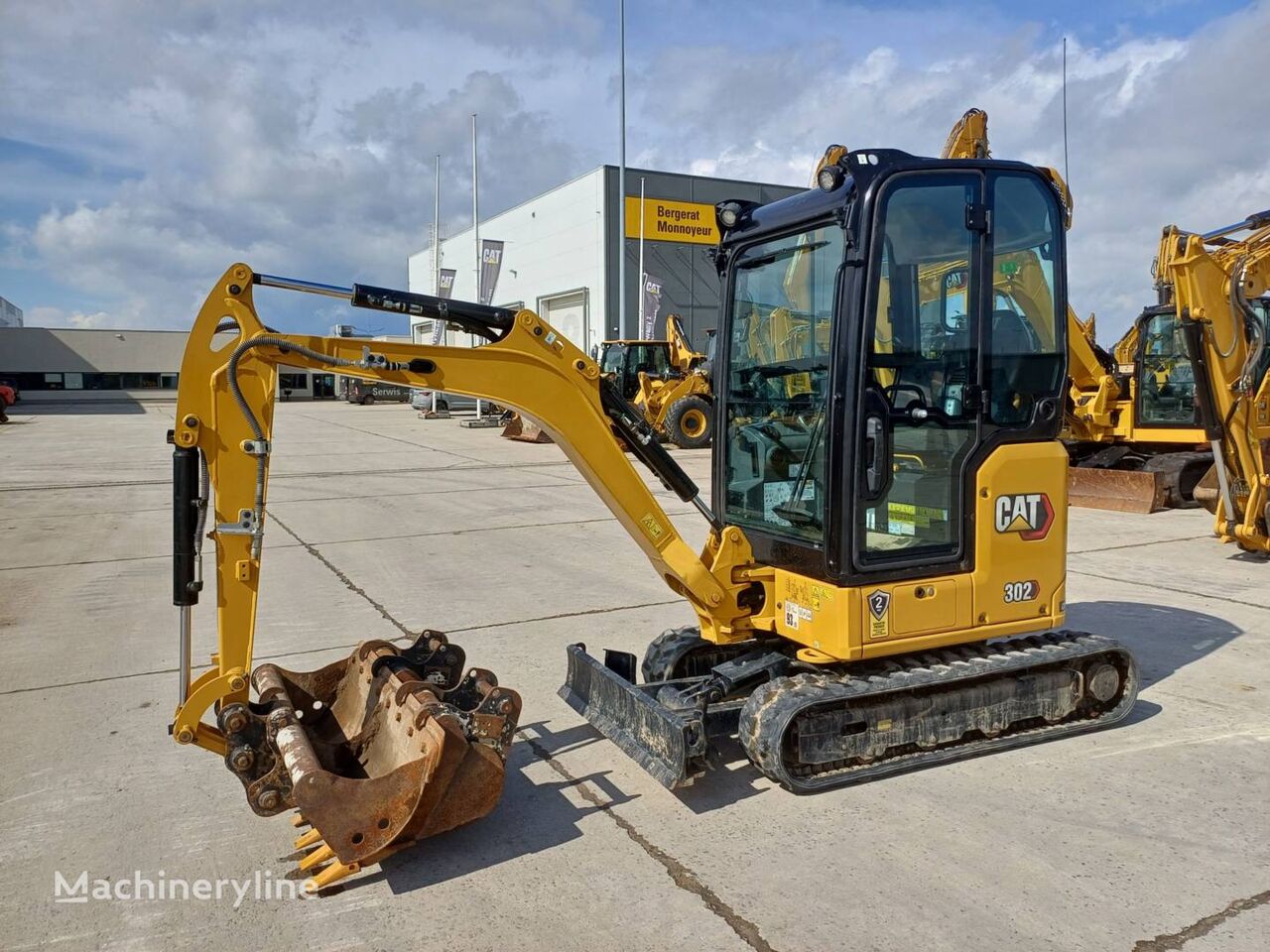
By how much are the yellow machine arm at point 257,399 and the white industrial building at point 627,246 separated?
3149 centimetres

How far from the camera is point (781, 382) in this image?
4820mm

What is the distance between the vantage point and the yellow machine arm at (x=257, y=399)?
3.62 meters

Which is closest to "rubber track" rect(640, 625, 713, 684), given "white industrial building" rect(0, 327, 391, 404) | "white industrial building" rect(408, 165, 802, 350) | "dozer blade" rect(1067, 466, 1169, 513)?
"dozer blade" rect(1067, 466, 1169, 513)

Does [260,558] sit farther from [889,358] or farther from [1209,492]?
[1209,492]

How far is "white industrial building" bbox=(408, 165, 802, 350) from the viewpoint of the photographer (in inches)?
1433

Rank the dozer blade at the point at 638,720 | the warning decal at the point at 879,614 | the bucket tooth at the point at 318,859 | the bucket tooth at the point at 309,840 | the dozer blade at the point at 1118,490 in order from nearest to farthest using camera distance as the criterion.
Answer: the bucket tooth at the point at 318,859
the bucket tooth at the point at 309,840
the dozer blade at the point at 638,720
the warning decal at the point at 879,614
the dozer blade at the point at 1118,490

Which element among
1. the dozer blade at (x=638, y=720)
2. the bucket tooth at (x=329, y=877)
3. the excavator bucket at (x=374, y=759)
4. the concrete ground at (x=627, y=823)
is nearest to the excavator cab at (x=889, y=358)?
the dozer blade at (x=638, y=720)

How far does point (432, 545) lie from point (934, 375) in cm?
719

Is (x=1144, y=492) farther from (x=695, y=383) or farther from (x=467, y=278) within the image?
(x=467, y=278)

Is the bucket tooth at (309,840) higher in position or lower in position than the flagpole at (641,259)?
lower

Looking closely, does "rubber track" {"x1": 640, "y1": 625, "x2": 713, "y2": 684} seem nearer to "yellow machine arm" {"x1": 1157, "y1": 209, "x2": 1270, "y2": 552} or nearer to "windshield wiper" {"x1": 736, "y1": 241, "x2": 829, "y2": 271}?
"windshield wiper" {"x1": 736, "y1": 241, "x2": 829, "y2": 271}

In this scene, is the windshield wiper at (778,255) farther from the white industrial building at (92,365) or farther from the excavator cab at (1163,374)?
the white industrial building at (92,365)

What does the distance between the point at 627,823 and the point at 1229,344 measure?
8.14m

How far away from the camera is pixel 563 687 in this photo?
5.30m
